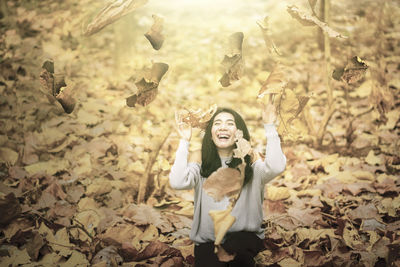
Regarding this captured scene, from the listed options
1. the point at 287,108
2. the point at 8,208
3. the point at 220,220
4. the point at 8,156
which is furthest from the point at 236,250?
the point at 8,156

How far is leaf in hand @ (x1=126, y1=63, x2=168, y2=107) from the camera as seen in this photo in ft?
4.14

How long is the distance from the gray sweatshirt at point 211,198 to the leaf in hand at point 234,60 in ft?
0.94

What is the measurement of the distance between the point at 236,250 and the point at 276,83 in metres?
0.63

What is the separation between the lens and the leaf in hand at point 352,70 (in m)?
1.19

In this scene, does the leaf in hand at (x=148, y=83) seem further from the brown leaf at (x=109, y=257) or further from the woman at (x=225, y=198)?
the brown leaf at (x=109, y=257)

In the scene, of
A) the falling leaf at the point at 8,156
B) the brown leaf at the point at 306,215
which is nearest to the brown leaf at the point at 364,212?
the brown leaf at the point at 306,215

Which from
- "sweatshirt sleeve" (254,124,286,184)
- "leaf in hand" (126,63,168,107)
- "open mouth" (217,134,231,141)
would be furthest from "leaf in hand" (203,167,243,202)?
"leaf in hand" (126,63,168,107)

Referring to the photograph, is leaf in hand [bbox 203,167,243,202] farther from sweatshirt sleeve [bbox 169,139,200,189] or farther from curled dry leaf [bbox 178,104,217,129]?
curled dry leaf [bbox 178,104,217,129]

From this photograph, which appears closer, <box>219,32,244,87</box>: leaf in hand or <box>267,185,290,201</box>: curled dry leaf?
<box>219,32,244,87</box>: leaf in hand

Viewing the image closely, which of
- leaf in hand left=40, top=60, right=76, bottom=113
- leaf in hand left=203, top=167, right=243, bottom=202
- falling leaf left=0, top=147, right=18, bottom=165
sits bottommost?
falling leaf left=0, top=147, right=18, bottom=165

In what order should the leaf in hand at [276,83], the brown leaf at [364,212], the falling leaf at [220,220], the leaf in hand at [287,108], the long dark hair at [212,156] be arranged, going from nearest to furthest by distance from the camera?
the falling leaf at [220,220], the leaf in hand at [276,83], the leaf in hand at [287,108], the long dark hair at [212,156], the brown leaf at [364,212]

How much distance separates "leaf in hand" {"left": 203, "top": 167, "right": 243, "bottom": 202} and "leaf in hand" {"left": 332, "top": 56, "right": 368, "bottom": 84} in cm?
53

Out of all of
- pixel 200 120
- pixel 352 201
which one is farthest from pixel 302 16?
pixel 352 201

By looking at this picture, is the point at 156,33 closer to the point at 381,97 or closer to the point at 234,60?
the point at 234,60
